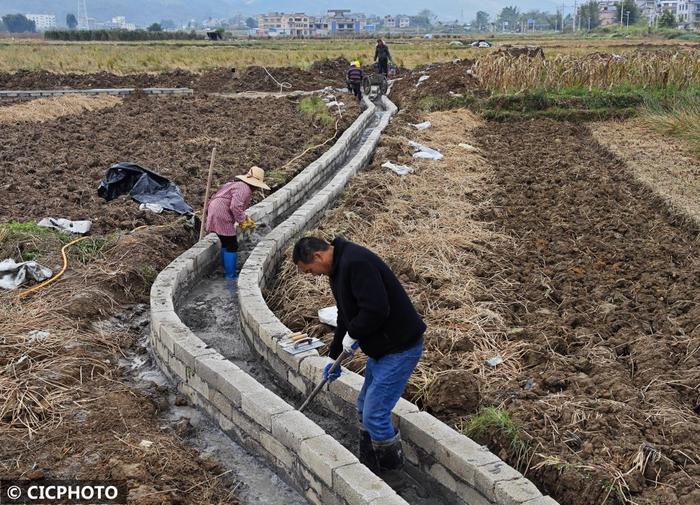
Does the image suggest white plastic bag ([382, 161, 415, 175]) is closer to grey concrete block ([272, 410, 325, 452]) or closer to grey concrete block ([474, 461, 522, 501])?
grey concrete block ([272, 410, 325, 452])

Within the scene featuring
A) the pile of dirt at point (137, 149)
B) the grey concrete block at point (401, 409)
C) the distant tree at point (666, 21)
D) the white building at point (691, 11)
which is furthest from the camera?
the white building at point (691, 11)

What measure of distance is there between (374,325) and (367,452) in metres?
0.98

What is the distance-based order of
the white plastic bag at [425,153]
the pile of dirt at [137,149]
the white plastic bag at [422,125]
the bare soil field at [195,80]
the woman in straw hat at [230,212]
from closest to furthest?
the woman in straw hat at [230,212], the pile of dirt at [137,149], the white plastic bag at [425,153], the white plastic bag at [422,125], the bare soil field at [195,80]

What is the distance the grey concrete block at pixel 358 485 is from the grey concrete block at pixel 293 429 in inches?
15.9

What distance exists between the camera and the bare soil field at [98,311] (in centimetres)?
464

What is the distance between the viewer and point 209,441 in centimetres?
530

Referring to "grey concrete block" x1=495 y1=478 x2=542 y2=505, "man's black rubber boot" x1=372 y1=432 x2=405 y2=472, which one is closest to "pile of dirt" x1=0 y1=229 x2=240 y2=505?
"man's black rubber boot" x1=372 y1=432 x2=405 y2=472

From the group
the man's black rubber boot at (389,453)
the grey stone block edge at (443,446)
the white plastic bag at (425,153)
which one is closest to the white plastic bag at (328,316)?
the grey stone block edge at (443,446)

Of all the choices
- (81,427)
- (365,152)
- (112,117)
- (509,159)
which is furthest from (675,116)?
(81,427)

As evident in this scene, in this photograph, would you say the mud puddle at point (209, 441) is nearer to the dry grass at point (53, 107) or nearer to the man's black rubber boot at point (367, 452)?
the man's black rubber boot at point (367, 452)

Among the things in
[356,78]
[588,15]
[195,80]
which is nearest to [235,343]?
[356,78]

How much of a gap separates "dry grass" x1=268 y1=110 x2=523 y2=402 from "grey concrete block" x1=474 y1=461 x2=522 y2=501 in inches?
44.6

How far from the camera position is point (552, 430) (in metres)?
4.74

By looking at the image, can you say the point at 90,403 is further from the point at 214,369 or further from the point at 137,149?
the point at 137,149
